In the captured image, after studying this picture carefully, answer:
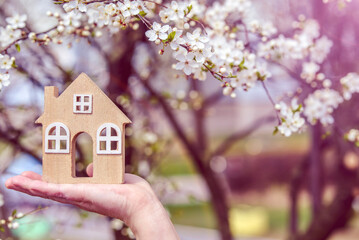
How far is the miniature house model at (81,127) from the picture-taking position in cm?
173

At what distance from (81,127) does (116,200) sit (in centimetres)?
35

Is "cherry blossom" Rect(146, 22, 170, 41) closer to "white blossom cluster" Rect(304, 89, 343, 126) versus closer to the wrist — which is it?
the wrist

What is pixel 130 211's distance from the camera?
162cm

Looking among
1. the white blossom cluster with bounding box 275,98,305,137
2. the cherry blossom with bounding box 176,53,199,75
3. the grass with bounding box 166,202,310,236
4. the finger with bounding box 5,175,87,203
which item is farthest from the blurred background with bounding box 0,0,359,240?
the grass with bounding box 166,202,310,236

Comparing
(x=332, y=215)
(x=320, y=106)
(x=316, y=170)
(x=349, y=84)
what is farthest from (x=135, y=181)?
(x=316, y=170)

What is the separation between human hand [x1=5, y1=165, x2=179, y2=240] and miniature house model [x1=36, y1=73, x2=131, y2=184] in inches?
3.9

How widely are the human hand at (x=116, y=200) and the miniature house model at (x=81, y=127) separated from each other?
99mm

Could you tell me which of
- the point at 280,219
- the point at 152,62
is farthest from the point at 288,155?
the point at 152,62

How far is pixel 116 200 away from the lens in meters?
1.60

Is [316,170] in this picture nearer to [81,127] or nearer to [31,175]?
[81,127]

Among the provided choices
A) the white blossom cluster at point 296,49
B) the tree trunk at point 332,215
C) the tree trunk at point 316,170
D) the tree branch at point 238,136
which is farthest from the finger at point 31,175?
the tree branch at point 238,136

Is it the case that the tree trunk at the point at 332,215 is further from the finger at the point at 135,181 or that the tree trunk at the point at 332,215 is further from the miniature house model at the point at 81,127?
the miniature house model at the point at 81,127

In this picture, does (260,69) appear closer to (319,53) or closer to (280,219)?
(319,53)

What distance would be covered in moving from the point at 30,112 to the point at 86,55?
1.07m
